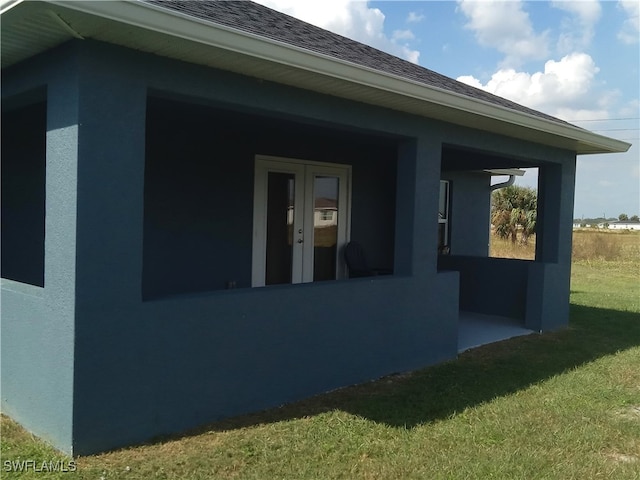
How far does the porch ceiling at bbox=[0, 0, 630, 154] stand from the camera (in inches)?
129

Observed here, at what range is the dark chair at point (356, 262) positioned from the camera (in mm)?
8102

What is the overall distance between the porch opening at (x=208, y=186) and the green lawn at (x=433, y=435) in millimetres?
1828

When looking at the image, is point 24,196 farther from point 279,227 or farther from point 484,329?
point 484,329

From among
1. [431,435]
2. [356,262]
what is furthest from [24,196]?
[431,435]

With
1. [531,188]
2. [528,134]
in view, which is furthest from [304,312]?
[531,188]

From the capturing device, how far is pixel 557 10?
11.1 metres

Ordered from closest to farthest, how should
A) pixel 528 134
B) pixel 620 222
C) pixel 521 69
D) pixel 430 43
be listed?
pixel 528 134, pixel 430 43, pixel 521 69, pixel 620 222

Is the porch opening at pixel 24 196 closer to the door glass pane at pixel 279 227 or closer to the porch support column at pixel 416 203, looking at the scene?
the door glass pane at pixel 279 227

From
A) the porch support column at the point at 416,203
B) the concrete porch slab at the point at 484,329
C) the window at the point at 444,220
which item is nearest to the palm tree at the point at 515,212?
the window at the point at 444,220

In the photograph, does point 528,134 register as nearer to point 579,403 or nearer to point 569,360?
point 569,360

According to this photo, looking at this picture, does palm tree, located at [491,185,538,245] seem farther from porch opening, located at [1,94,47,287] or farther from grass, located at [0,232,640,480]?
porch opening, located at [1,94,47,287]

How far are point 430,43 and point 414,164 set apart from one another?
4619mm

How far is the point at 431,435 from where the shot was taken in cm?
423

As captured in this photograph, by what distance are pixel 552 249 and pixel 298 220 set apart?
3845 mm
